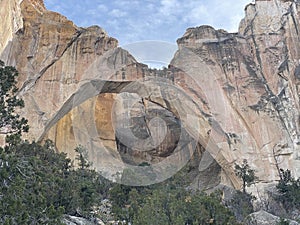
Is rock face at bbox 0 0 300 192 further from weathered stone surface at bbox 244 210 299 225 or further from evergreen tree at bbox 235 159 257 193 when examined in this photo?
weathered stone surface at bbox 244 210 299 225

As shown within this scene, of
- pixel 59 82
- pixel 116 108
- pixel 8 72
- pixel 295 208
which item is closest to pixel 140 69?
pixel 59 82

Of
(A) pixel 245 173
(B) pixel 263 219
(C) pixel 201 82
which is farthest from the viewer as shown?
(C) pixel 201 82

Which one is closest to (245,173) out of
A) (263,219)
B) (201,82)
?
(201,82)

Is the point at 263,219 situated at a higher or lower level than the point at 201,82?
lower

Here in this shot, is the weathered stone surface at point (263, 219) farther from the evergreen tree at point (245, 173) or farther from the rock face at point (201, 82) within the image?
the rock face at point (201, 82)

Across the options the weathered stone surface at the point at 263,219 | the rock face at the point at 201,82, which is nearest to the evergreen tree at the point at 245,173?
the rock face at the point at 201,82

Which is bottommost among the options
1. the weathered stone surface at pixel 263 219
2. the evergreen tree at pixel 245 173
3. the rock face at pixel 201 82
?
the weathered stone surface at pixel 263 219

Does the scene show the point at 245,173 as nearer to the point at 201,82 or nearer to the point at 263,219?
the point at 201,82

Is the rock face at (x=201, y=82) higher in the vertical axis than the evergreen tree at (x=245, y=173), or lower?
higher

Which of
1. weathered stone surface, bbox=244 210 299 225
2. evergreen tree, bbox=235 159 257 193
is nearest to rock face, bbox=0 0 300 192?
Result: evergreen tree, bbox=235 159 257 193
